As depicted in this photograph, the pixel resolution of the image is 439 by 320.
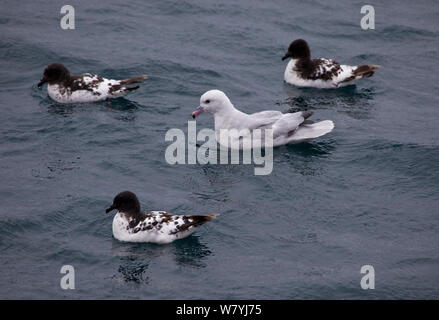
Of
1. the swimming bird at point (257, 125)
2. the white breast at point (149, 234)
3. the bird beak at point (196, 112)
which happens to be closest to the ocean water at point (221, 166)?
the white breast at point (149, 234)

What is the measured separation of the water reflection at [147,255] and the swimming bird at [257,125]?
12.5ft

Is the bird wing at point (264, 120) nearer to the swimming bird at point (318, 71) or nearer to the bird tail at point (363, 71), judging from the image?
the swimming bird at point (318, 71)

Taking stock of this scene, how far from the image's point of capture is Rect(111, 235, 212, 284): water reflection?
12328mm

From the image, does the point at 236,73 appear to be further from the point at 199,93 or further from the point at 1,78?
the point at 1,78

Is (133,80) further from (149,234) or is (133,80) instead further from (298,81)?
(149,234)

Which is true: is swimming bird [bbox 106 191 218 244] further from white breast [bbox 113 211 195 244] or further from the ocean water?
the ocean water

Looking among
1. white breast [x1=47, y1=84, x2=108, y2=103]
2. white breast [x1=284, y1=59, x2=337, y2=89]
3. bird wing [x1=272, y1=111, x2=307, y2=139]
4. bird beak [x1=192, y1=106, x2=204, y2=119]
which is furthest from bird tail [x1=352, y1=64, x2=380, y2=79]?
white breast [x1=47, y1=84, x2=108, y2=103]

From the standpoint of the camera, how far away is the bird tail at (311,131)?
16.8 metres

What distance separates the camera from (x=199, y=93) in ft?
65.1

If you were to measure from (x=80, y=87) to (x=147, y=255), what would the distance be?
710 centimetres

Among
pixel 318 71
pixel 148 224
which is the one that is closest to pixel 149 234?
pixel 148 224

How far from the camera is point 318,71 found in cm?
2012
